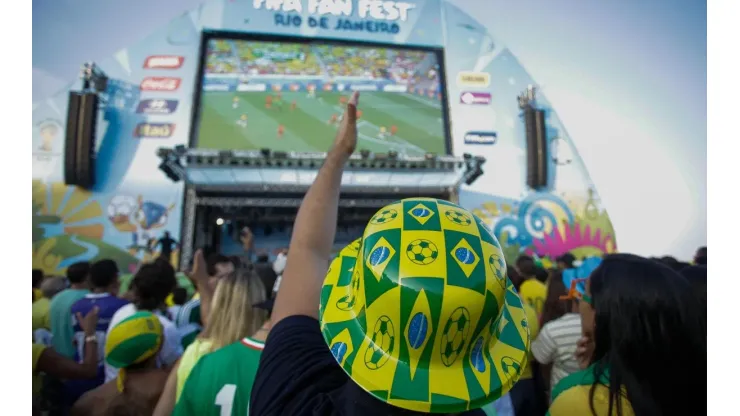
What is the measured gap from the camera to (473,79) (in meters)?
9.52

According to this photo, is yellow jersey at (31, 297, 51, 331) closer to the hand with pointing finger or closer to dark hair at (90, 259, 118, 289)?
dark hair at (90, 259, 118, 289)

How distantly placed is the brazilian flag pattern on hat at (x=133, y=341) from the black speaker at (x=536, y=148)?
30.3 ft

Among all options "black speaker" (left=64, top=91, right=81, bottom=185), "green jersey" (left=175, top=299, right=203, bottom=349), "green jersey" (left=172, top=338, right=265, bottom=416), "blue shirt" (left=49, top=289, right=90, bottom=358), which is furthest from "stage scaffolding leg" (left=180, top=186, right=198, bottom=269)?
"green jersey" (left=172, top=338, right=265, bottom=416)

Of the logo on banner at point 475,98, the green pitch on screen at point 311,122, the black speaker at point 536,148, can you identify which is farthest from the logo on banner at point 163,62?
the black speaker at point 536,148

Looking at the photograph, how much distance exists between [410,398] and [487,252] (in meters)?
0.29

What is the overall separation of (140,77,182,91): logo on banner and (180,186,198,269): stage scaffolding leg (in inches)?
90.8

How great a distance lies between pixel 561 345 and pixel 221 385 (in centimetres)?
163

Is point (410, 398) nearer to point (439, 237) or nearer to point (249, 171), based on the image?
point (439, 237)

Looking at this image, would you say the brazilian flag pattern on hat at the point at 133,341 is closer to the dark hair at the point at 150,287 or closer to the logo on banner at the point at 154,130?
the dark hair at the point at 150,287

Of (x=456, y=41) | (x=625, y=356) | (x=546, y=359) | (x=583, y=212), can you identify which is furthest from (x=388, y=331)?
(x=583, y=212)

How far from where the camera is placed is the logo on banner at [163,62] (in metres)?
9.02

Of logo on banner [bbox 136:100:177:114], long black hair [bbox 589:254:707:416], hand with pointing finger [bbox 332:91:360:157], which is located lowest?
long black hair [bbox 589:254:707:416]

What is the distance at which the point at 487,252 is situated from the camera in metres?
0.74

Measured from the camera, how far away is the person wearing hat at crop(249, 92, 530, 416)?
2.29ft
